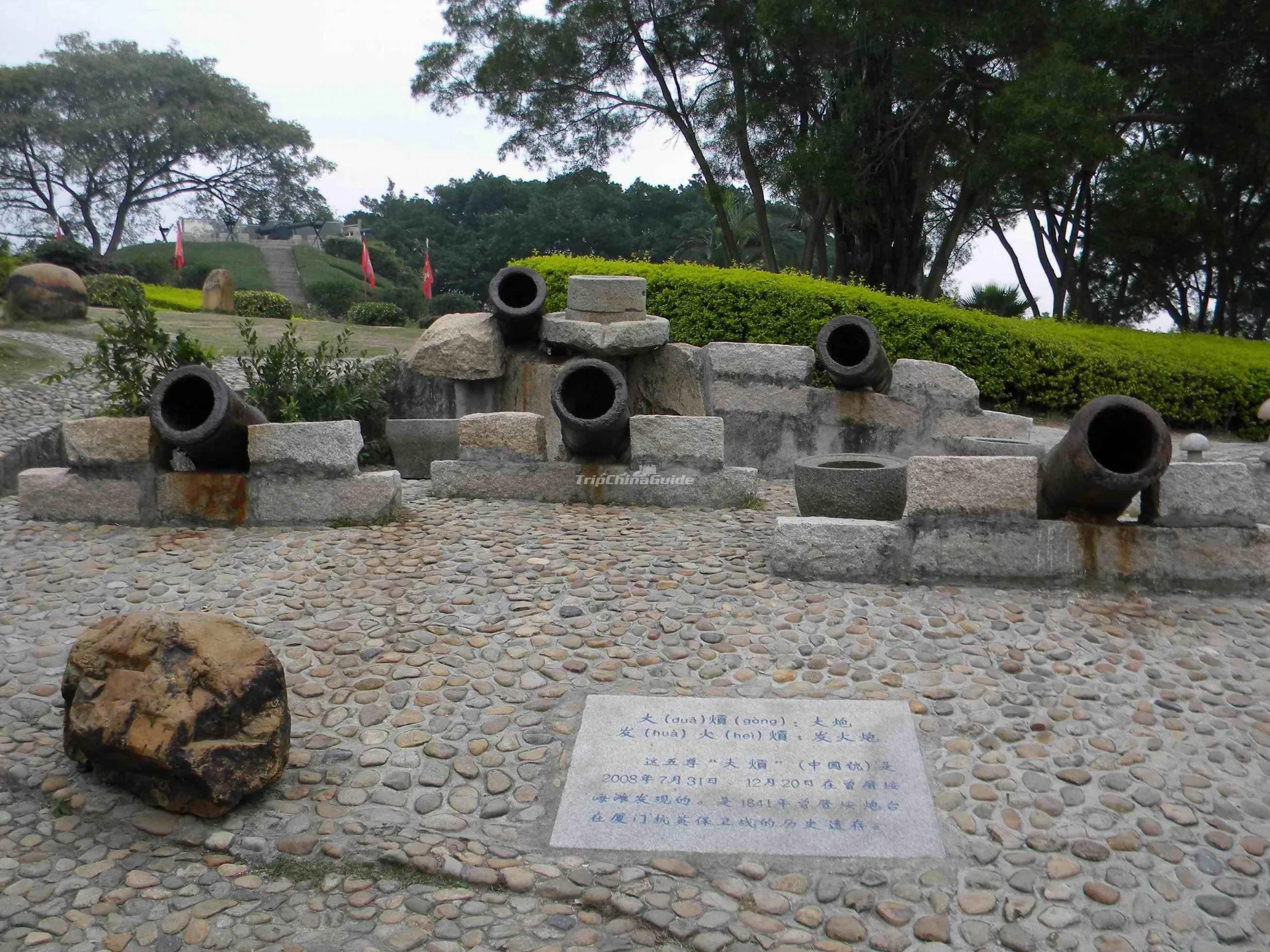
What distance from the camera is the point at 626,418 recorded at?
650cm

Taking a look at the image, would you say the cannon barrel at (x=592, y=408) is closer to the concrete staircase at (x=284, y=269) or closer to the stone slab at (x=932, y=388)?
the stone slab at (x=932, y=388)

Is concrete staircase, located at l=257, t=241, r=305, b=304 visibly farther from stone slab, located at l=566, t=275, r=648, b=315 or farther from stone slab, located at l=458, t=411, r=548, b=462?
stone slab, located at l=458, t=411, r=548, b=462

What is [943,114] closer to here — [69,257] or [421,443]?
[421,443]

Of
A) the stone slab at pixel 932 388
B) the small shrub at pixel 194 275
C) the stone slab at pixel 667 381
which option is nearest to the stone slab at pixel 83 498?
the stone slab at pixel 667 381

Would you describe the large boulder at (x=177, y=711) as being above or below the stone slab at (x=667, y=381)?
below

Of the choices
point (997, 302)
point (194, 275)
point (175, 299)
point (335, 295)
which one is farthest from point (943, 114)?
point (194, 275)

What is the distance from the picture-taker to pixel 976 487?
200 inches

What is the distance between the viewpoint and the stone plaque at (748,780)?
3377 mm

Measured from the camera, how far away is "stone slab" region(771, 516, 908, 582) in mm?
5145

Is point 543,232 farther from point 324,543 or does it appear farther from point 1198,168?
point 324,543

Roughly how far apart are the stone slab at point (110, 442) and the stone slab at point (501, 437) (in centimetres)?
194

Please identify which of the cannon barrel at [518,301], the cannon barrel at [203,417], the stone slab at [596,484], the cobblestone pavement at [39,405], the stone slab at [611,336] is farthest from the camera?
the cannon barrel at [518,301]

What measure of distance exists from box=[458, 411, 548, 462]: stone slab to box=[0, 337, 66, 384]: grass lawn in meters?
5.80

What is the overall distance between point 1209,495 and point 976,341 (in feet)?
21.0
